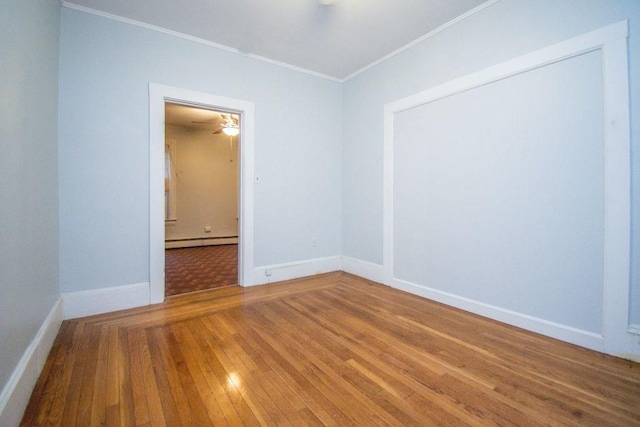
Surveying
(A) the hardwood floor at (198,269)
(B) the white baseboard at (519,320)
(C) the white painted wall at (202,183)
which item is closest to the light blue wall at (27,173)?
(A) the hardwood floor at (198,269)

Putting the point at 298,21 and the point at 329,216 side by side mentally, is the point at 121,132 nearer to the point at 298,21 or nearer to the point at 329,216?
the point at 298,21

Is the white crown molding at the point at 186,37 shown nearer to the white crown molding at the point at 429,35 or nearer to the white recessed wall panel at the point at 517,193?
the white crown molding at the point at 429,35

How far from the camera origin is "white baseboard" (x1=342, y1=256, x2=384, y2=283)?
141 inches

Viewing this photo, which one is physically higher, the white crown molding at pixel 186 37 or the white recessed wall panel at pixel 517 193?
the white crown molding at pixel 186 37

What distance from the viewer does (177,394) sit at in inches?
58.1

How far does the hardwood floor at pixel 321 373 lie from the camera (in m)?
1.34

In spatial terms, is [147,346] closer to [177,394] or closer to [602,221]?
[177,394]

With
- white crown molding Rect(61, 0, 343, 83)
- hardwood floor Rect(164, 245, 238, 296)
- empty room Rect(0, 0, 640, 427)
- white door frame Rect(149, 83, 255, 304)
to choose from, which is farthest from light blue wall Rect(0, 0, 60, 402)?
hardwood floor Rect(164, 245, 238, 296)

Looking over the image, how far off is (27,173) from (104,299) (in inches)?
57.1

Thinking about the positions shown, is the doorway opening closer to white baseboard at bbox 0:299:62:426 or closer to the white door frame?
the white door frame

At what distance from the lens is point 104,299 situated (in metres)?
2.59

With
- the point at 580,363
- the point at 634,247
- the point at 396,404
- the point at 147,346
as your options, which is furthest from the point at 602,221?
the point at 147,346

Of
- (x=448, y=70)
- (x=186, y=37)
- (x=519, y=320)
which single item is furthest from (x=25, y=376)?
(x=448, y=70)

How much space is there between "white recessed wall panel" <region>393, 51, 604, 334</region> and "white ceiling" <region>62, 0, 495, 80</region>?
799mm
